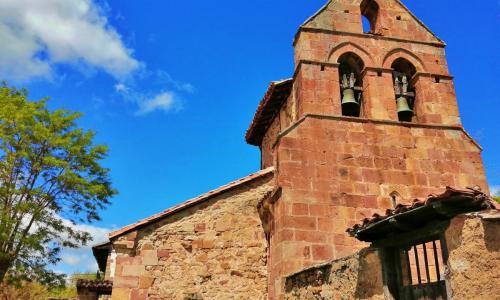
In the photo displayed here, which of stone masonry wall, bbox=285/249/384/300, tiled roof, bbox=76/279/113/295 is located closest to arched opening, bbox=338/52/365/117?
stone masonry wall, bbox=285/249/384/300

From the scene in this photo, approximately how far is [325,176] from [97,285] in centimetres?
592

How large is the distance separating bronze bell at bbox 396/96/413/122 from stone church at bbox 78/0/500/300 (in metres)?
0.02

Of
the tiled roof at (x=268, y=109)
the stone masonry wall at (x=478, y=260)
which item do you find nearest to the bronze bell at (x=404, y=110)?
the tiled roof at (x=268, y=109)

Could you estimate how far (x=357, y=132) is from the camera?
9211 mm

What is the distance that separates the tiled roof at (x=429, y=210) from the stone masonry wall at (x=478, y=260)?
131 millimetres

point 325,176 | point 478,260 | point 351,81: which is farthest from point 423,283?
point 351,81

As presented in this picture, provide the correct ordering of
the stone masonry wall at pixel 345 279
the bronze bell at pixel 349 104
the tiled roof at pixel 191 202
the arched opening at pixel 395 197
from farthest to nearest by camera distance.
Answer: the bronze bell at pixel 349 104 → the tiled roof at pixel 191 202 → the arched opening at pixel 395 197 → the stone masonry wall at pixel 345 279

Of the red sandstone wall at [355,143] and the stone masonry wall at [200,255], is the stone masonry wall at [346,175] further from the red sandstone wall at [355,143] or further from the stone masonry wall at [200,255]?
the stone masonry wall at [200,255]

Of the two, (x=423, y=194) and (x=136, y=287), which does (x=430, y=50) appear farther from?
(x=136, y=287)

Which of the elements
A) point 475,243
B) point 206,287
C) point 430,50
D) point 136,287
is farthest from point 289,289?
point 430,50

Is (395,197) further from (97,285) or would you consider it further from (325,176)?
(97,285)

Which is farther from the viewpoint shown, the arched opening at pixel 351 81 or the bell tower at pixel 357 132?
the arched opening at pixel 351 81

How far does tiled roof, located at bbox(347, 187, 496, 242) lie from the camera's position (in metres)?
4.02

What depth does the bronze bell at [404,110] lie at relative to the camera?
9.80m
